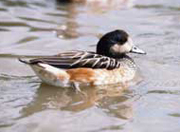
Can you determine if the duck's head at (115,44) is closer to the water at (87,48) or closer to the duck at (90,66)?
the duck at (90,66)

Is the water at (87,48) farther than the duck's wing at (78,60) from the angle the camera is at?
No

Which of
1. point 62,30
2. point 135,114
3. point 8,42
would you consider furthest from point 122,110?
point 62,30

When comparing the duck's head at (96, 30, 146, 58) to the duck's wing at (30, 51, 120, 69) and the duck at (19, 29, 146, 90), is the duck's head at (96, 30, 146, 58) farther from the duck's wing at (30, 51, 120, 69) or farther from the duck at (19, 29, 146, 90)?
the duck's wing at (30, 51, 120, 69)

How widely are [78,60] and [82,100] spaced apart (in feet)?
2.05

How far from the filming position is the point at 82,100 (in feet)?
24.3

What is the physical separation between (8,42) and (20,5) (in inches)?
135

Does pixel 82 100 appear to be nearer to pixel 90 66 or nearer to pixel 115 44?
pixel 90 66

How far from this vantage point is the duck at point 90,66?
764 cm

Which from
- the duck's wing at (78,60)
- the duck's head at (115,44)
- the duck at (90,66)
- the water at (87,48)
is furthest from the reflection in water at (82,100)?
the duck's head at (115,44)

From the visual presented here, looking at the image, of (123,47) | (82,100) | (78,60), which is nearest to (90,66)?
(78,60)

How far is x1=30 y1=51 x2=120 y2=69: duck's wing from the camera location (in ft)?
25.0

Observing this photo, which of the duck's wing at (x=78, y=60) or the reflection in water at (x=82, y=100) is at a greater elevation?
the duck's wing at (x=78, y=60)

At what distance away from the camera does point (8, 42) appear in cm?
1025

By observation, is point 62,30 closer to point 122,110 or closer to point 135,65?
point 135,65
